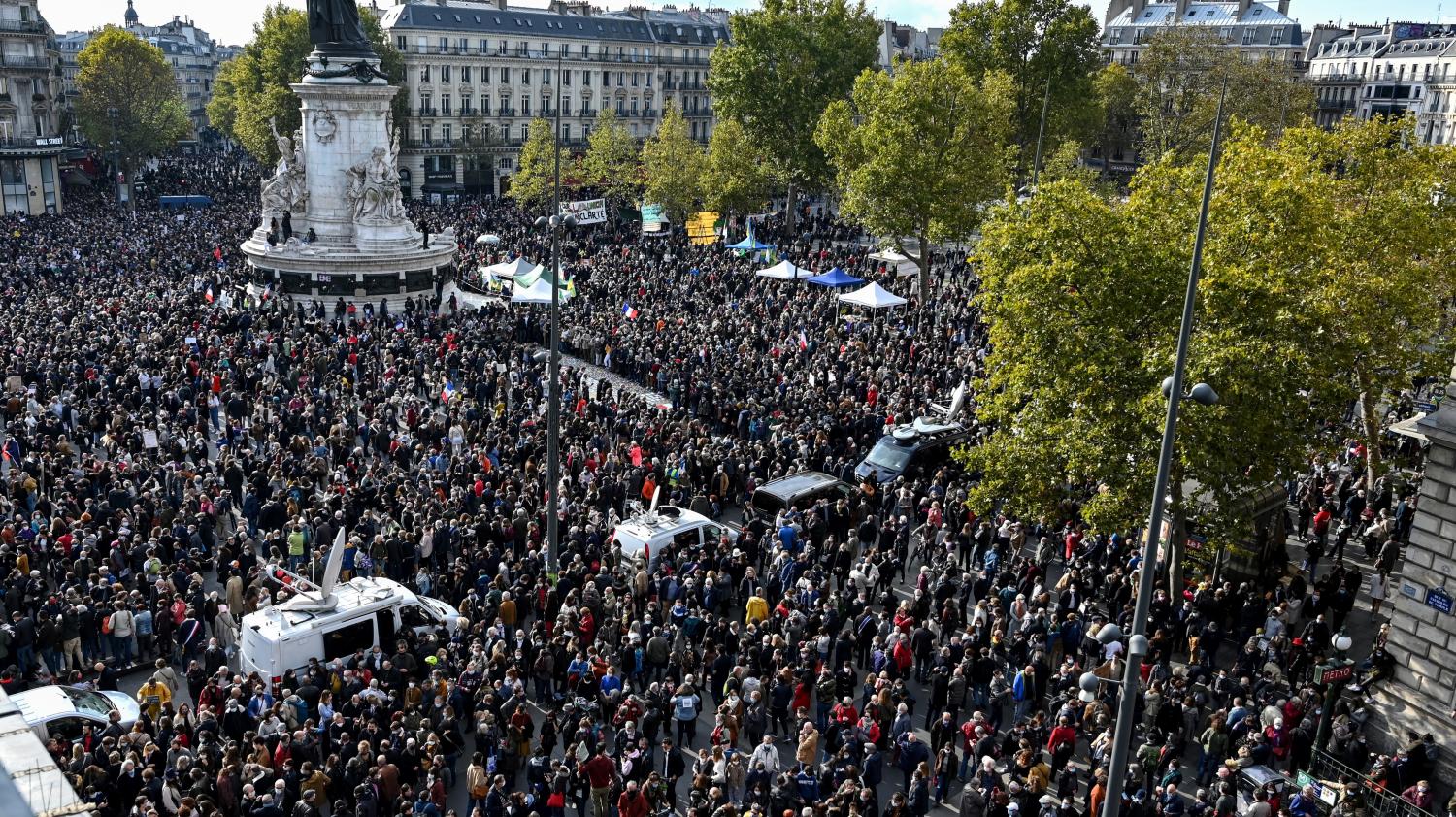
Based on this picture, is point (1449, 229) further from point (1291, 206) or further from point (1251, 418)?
point (1251, 418)

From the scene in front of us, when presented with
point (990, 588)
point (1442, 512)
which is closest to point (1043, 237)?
point (990, 588)

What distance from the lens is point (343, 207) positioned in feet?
142

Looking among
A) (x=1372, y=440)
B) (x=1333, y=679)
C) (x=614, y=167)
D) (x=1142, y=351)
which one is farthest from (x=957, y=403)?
(x=614, y=167)

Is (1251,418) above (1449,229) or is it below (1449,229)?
below

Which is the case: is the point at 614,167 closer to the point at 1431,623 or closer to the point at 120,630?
the point at 120,630

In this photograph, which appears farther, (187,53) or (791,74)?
(187,53)

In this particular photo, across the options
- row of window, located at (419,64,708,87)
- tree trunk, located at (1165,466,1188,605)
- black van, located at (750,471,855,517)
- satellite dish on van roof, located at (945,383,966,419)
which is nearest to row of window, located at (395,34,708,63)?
row of window, located at (419,64,708,87)

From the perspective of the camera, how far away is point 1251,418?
715 inches

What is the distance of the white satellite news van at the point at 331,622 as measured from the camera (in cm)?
1655

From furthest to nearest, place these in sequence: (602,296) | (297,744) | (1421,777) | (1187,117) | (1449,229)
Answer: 1. (1187,117)
2. (602,296)
3. (1449,229)
4. (1421,777)
5. (297,744)

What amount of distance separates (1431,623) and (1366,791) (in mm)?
2986

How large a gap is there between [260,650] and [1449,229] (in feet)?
86.3

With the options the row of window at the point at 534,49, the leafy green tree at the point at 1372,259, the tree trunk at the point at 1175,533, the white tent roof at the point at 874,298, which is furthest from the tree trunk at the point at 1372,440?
the row of window at the point at 534,49

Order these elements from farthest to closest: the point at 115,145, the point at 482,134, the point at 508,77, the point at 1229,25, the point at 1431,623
→ 1. the point at 1229,25
2. the point at 508,77
3. the point at 482,134
4. the point at 115,145
5. the point at 1431,623
